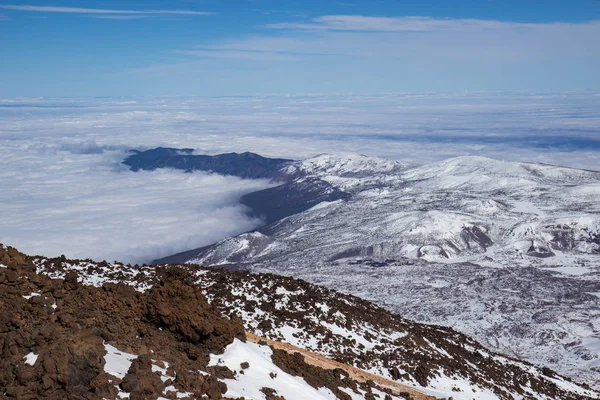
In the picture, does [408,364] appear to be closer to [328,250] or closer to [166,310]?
[166,310]

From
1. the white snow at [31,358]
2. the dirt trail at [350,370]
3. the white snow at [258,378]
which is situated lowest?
the dirt trail at [350,370]

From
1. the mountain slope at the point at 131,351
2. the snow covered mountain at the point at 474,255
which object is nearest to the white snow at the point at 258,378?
the mountain slope at the point at 131,351

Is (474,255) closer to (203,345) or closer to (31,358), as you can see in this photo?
(203,345)

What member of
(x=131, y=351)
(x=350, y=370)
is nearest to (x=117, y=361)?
(x=131, y=351)

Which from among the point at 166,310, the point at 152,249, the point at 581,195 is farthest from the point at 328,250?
the point at 166,310

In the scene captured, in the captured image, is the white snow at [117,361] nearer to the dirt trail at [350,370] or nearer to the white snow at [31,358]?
the white snow at [31,358]
